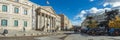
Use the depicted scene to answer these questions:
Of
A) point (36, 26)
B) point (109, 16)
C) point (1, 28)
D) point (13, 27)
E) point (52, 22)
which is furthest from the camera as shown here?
point (52, 22)

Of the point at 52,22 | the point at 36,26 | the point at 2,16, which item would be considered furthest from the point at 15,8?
the point at 52,22

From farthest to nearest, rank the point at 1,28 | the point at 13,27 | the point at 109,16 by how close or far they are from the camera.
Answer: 1. the point at 109,16
2. the point at 13,27
3. the point at 1,28

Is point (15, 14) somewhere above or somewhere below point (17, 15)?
above

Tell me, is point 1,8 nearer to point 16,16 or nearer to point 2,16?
point 2,16

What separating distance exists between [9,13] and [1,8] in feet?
11.0

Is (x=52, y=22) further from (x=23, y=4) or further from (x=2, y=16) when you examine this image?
(x=2, y=16)

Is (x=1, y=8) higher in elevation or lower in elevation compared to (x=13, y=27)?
higher

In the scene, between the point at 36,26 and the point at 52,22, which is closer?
the point at 36,26

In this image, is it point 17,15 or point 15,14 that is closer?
point 15,14

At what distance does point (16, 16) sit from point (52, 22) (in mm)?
50992

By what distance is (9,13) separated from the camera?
54.2m

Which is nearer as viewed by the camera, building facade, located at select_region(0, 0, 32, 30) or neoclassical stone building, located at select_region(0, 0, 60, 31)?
building facade, located at select_region(0, 0, 32, 30)

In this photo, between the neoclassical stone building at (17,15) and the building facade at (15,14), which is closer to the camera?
the building facade at (15,14)

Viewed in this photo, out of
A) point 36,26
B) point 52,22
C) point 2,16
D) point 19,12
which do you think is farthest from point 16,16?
point 52,22
